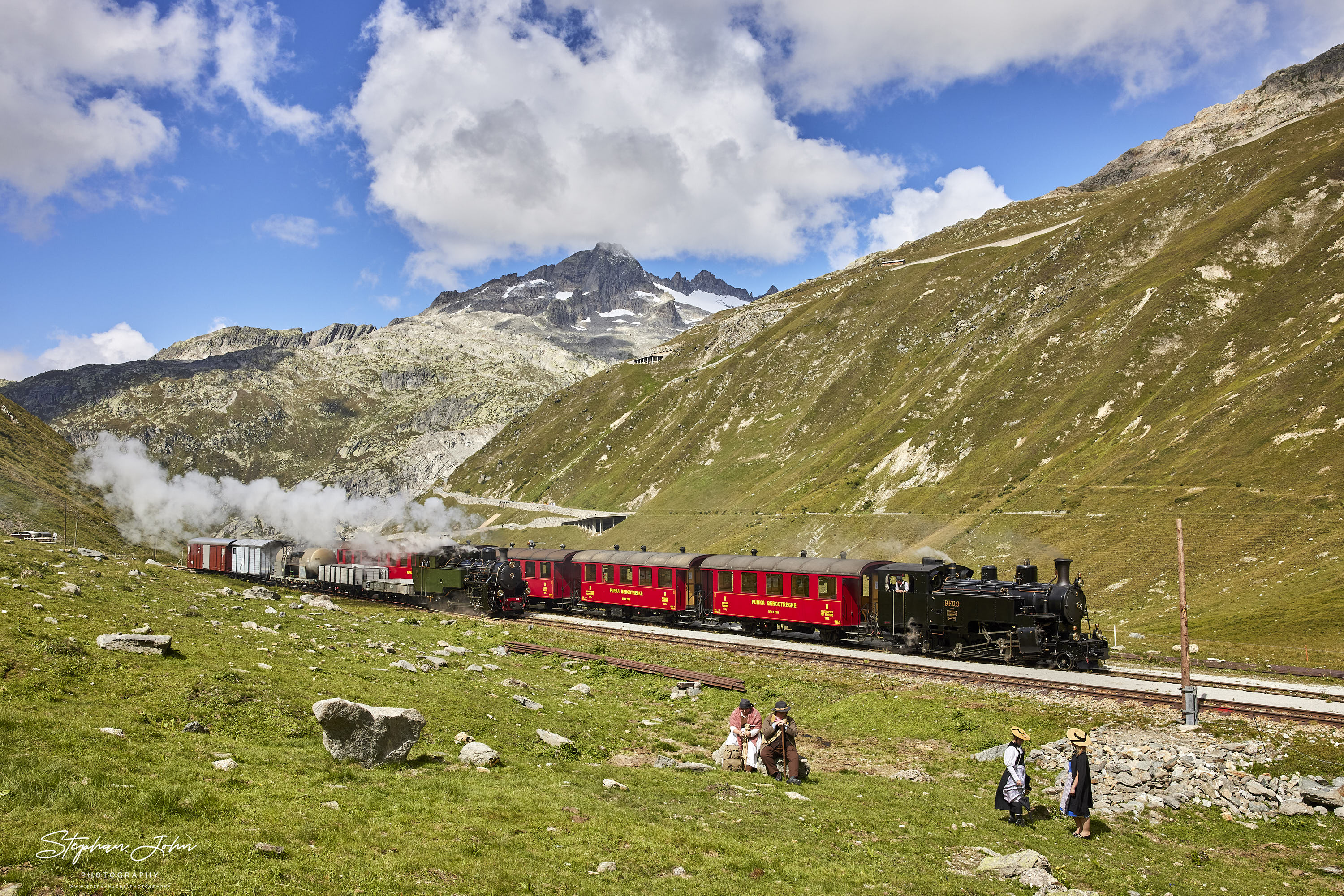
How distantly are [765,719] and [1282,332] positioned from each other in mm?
75732

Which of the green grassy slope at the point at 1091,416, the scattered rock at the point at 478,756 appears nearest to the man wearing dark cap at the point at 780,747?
the scattered rock at the point at 478,756

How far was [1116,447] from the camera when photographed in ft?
236

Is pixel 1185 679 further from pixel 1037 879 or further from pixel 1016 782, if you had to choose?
pixel 1037 879

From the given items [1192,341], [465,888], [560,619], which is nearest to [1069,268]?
[1192,341]

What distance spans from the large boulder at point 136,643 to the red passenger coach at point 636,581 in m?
32.2

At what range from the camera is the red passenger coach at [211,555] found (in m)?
74.2

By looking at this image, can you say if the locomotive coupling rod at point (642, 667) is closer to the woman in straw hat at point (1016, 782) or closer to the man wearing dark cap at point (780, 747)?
the man wearing dark cap at point (780, 747)

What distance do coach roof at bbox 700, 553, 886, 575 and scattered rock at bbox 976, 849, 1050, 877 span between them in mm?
25620

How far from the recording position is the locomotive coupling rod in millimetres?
30078

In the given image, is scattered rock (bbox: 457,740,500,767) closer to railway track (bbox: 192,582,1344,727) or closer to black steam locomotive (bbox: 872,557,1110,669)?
railway track (bbox: 192,582,1344,727)

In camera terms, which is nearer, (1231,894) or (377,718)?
(1231,894)

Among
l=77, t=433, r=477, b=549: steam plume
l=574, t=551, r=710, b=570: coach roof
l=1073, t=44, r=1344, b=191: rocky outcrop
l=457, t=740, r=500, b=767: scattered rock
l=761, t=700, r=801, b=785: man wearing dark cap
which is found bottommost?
l=761, t=700, r=801, b=785: man wearing dark cap

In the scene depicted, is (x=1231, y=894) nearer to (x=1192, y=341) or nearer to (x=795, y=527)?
(x=795, y=527)

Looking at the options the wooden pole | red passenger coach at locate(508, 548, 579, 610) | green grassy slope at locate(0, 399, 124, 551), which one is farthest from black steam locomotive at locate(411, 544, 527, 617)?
green grassy slope at locate(0, 399, 124, 551)
